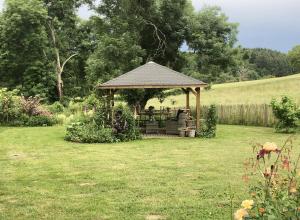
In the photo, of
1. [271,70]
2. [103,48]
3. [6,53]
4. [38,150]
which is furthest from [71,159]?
[271,70]

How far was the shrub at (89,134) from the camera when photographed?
54.2 ft

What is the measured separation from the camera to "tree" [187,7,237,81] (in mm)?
25547

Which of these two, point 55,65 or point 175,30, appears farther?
point 55,65

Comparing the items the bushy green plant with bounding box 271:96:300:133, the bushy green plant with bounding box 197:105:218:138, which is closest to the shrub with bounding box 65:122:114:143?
the bushy green plant with bounding box 197:105:218:138

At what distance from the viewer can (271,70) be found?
85.4 meters

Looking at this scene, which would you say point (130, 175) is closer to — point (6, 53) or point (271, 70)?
point (6, 53)

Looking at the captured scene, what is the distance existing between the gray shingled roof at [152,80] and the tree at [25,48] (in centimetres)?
1773

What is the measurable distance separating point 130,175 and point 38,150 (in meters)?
5.36

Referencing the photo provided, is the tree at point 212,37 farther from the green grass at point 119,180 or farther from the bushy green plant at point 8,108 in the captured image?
the green grass at point 119,180

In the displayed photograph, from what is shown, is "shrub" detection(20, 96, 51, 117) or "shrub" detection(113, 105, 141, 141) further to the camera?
"shrub" detection(20, 96, 51, 117)

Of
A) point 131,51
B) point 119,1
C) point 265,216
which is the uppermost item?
point 119,1

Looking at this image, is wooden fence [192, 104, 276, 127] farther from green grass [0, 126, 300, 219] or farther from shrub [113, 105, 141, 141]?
green grass [0, 126, 300, 219]

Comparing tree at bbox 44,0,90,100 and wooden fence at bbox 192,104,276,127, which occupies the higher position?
tree at bbox 44,0,90,100

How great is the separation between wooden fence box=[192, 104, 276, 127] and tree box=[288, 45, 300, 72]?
57.3 meters
